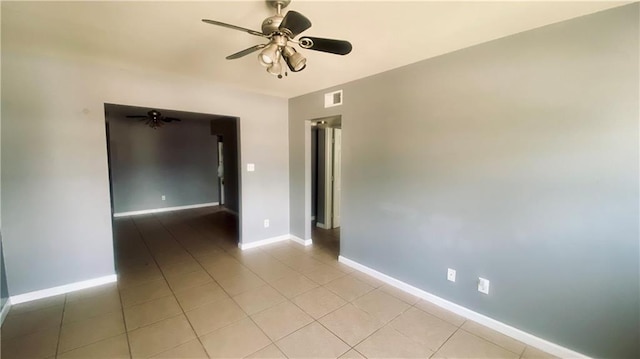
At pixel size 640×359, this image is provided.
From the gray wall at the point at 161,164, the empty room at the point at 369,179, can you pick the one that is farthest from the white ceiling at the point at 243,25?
the gray wall at the point at 161,164

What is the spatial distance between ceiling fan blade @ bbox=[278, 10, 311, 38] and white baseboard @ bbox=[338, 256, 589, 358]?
8.63 feet

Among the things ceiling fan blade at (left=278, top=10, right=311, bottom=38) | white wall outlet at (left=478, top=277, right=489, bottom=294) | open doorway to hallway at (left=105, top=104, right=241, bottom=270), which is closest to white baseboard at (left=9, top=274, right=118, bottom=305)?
open doorway to hallway at (left=105, top=104, right=241, bottom=270)

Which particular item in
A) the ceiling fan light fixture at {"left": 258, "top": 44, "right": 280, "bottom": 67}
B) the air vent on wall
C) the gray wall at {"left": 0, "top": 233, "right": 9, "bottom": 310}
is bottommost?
the gray wall at {"left": 0, "top": 233, "right": 9, "bottom": 310}

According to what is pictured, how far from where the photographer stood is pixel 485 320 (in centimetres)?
227

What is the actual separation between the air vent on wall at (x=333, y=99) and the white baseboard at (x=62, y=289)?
332cm

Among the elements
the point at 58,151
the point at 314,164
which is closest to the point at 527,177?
the point at 314,164

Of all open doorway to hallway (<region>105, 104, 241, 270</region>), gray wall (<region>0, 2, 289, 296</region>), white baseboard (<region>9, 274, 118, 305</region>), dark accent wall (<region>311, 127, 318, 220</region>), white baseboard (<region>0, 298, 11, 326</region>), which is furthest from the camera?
open doorway to hallway (<region>105, 104, 241, 270</region>)

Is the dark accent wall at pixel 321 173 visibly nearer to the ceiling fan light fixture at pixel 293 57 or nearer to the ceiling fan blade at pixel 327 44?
the ceiling fan light fixture at pixel 293 57

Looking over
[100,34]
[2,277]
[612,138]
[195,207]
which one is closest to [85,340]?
[2,277]

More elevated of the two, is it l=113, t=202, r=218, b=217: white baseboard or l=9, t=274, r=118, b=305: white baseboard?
l=113, t=202, r=218, b=217: white baseboard

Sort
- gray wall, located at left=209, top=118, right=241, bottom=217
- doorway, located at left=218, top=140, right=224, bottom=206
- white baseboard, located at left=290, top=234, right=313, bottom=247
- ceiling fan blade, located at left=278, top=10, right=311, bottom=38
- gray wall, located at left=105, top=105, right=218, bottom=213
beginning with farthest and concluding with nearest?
doorway, located at left=218, top=140, right=224, bottom=206
gray wall, located at left=209, top=118, right=241, bottom=217
gray wall, located at left=105, top=105, right=218, bottom=213
white baseboard, located at left=290, top=234, right=313, bottom=247
ceiling fan blade, located at left=278, top=10, right=311, bottom=38

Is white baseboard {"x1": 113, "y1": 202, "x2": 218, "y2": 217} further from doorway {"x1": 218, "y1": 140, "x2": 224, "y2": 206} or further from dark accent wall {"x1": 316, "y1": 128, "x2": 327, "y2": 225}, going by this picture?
dark accent wall {"x1": 316, "y1": 128, "x2": 327, "y2": 225}

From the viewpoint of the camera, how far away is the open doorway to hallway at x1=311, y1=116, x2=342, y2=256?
492 cm

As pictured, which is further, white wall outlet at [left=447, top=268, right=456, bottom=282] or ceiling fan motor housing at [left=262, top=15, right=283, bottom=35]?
white wall outlet at [left=447, top=268, right=456, bottom=282]
